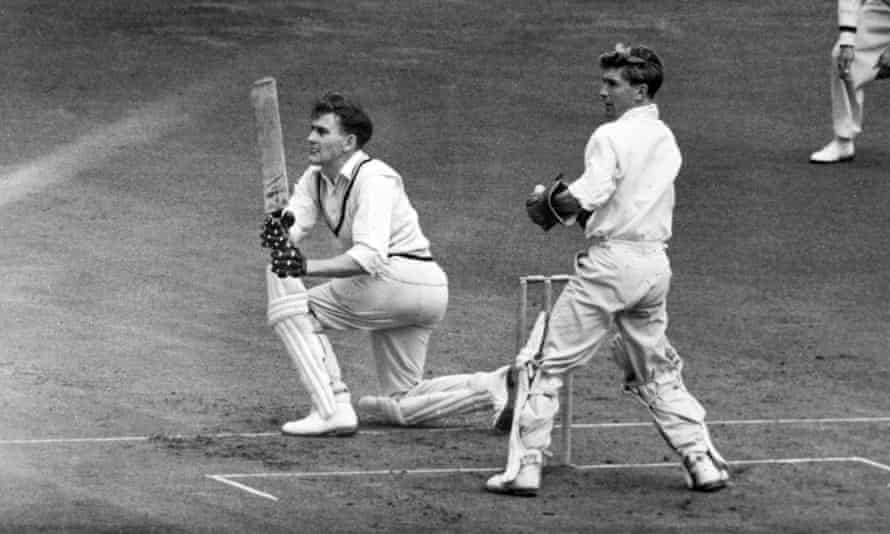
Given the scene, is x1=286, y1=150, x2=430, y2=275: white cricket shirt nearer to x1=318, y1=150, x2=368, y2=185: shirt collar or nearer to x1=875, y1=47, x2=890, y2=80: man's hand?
x1=318, y1=150, x2=368, y2=185: shirt collar

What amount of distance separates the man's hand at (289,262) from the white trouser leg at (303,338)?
2.04ft

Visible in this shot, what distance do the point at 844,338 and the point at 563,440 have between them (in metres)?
4.38

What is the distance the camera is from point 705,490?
1146 centimetres

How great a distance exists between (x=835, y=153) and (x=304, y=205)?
9.98m

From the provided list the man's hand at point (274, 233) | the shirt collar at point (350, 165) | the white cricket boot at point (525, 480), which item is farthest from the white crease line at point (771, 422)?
the man's hand at point (274, 233)

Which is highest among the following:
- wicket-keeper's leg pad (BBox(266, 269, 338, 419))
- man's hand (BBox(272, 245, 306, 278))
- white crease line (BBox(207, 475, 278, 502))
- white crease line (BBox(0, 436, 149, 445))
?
man's hand (BBox(272, 245, 306, 278))

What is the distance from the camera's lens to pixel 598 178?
36.7 ft

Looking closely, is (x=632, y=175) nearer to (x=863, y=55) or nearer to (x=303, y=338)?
(x=303, y=338)

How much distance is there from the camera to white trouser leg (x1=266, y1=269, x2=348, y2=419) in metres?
12.7

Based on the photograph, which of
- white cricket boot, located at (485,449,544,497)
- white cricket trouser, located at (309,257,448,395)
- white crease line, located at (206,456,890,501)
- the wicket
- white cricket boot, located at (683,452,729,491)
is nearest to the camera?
white cricket boot, located at (485,449,544,497)

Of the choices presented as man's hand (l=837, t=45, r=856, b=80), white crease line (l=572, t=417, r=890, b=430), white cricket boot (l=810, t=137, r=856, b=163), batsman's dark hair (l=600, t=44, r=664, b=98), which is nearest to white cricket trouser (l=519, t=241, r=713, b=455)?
batsman's dark hair (l=600, t=44, r=664, b=98)

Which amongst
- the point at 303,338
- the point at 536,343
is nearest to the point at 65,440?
the point at 303,338

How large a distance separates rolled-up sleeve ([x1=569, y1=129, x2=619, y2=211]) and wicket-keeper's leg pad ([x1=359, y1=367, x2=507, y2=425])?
188cm

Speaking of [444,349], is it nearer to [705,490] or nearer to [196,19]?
[705,490]
